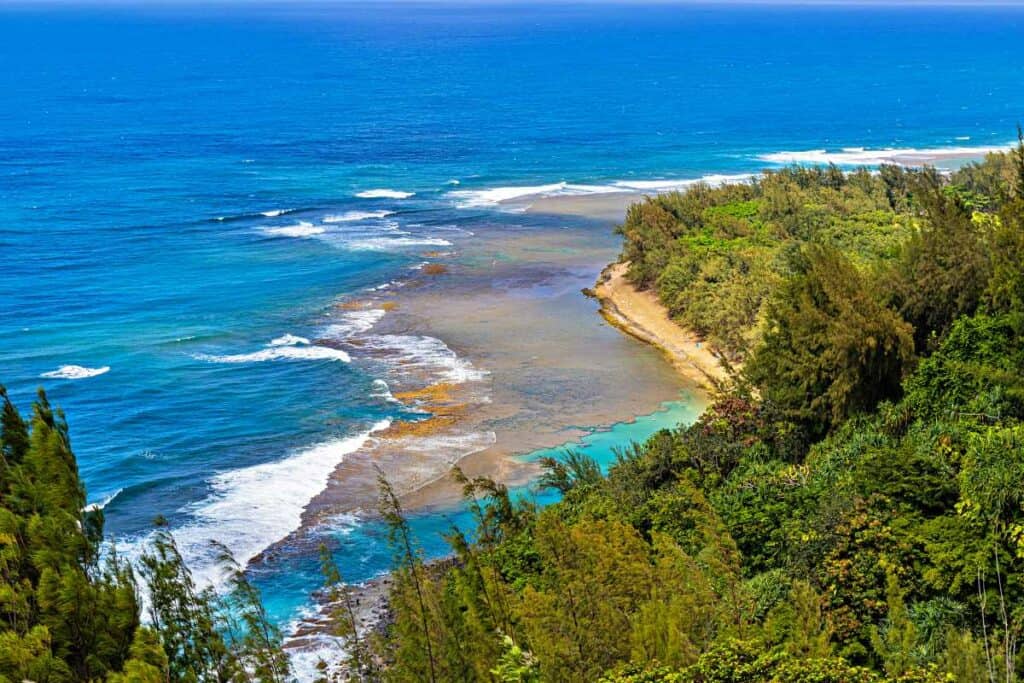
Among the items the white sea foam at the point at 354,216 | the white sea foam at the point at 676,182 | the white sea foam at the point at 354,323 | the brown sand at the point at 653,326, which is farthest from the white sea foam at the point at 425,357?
the white sea foam at the point at 676,182

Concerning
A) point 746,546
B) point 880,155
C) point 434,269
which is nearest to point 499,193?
point 434,269

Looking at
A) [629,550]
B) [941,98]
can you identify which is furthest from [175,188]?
[941,98]

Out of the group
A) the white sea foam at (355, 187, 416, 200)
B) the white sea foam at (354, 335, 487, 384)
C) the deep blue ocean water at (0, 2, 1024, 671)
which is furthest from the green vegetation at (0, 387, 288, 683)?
the white sea foam at (355, 187, 416, 200)

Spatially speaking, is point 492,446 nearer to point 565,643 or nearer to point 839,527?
point 839,527

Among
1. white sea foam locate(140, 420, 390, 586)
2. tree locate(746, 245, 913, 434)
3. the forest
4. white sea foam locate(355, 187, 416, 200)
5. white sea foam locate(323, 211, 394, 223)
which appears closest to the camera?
the forest

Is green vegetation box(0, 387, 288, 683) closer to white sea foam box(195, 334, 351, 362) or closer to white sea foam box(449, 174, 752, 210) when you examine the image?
white sea foam box(195, 334, 351, 362)
